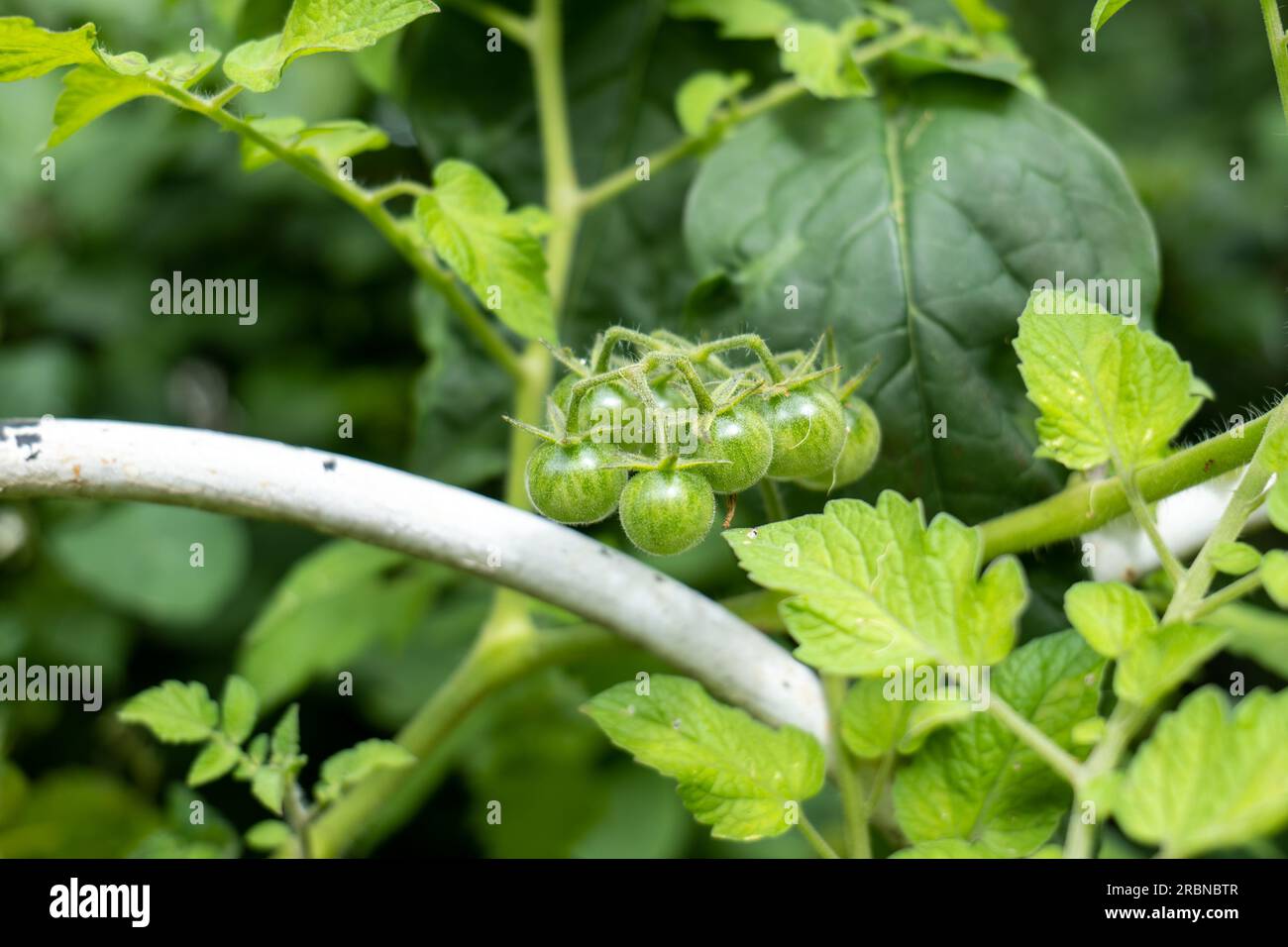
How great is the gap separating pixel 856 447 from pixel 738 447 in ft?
0.42

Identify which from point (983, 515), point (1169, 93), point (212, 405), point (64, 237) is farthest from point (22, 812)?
point (1169, 93)

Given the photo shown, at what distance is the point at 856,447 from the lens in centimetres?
75

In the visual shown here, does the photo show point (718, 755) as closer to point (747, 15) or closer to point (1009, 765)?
point (1009, 765)

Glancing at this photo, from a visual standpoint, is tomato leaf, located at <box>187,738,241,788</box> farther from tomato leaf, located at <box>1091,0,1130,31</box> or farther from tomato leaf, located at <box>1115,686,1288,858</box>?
tomato leaf, located at <box>1091,0,1130,31</box>

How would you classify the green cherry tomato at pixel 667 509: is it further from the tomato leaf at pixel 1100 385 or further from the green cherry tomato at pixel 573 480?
the tomato leaf at pixel 1100 385

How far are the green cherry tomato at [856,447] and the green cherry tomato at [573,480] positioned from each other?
145mm

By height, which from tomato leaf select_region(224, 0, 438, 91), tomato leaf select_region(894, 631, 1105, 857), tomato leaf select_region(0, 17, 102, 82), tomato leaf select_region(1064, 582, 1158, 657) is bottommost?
tomato leaf select_region(894, 631, 1105, 857)

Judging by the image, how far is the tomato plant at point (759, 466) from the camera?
1.82 feet

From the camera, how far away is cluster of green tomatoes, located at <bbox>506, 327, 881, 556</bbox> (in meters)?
0.65

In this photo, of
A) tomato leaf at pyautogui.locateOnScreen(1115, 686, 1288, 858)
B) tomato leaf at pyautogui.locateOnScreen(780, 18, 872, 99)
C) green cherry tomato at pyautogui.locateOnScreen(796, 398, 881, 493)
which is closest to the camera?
tomato leaf at pyautogui.locateOnScreen(1115, 686, 1288, 858)

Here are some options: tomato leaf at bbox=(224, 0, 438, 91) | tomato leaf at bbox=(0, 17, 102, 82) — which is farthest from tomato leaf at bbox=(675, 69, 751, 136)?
tomato leaf at bbox=(0, 17, 102, 82)

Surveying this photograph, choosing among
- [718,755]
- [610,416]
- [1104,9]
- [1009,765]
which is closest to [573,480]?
[610,416]

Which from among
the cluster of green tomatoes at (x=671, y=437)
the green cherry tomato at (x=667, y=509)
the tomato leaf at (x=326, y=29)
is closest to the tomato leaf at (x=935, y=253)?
the cluster of green tomatoes at (x=671, y=437)
